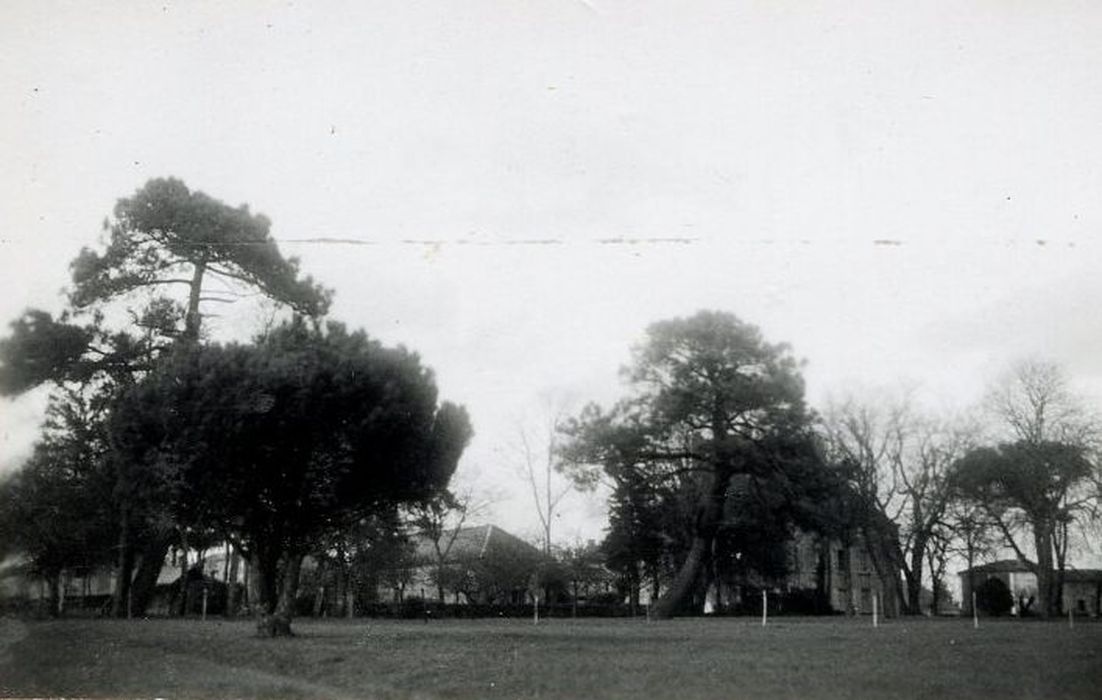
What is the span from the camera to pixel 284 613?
1972 centimetres

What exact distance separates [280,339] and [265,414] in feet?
6.16

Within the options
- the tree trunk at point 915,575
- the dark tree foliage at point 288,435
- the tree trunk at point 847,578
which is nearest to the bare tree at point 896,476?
the tree trunk at point 915,575

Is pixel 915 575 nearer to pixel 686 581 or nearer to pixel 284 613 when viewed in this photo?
pixel 686 581

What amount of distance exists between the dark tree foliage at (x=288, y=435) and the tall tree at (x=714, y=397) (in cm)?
1154

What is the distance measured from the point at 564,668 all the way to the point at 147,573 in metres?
27.2

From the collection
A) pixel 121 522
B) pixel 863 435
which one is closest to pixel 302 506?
pixel 121 522

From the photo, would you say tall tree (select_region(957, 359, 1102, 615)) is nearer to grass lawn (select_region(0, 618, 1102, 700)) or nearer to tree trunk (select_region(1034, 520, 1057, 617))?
tree trunk (select_region(1034, 520, 1057, 617))

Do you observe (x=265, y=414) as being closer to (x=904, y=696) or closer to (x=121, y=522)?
(x=904, y=696)

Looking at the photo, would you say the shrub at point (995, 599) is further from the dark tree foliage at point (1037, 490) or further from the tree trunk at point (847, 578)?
the tree trunk at point (847, 578)

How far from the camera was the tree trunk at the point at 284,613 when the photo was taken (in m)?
19.2

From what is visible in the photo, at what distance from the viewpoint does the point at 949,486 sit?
130 ft

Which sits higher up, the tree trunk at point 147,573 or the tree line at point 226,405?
the tree line at point 226,405

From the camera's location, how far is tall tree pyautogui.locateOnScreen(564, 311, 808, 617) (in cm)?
3058

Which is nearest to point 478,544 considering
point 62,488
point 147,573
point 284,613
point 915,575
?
point 147,573
